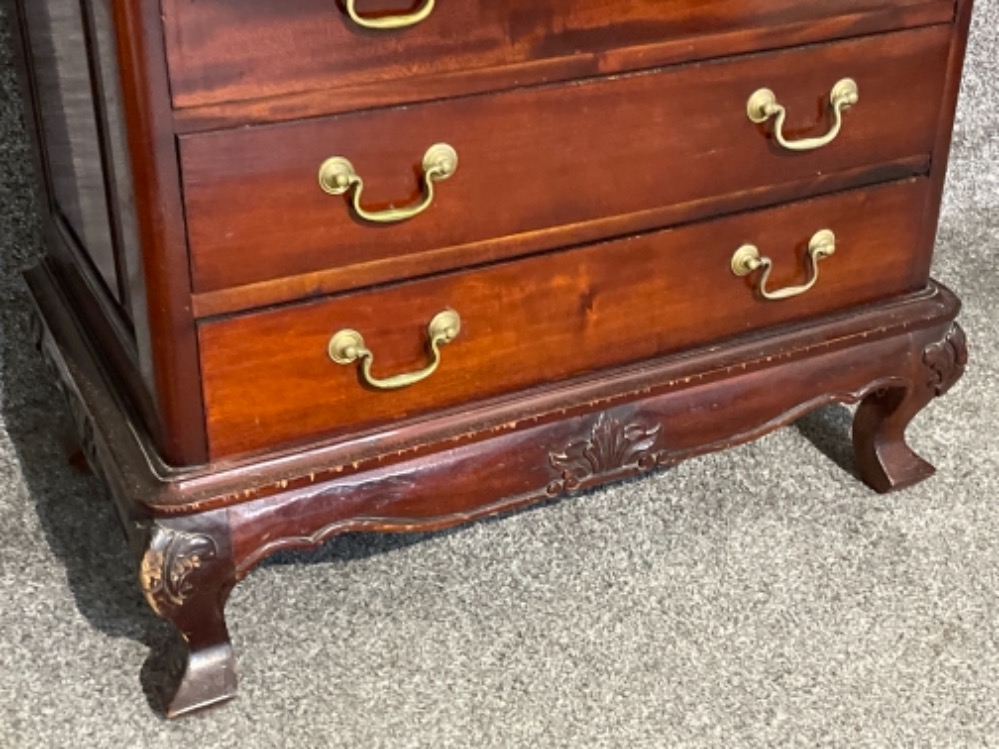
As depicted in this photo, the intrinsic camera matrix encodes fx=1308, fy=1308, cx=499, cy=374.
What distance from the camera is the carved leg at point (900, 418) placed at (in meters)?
1.40

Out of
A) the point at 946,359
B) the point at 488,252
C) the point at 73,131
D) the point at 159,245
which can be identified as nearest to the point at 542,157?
the point at 488,252

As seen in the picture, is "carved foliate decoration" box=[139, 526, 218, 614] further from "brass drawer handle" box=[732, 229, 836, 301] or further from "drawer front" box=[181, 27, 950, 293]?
"brass drawer handle" box=[732, 229, 836, 301]

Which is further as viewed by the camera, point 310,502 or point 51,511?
point 51,511

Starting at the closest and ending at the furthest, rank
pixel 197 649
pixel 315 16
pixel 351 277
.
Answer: pixel 315 16 < pixel 351 277 < pixel 197 649

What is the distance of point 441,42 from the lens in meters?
1.01

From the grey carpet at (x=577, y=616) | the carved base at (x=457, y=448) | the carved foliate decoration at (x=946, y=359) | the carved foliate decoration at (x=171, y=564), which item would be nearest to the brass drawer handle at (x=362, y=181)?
the carved base at (x=457, y=448)

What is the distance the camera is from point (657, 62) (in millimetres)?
1100

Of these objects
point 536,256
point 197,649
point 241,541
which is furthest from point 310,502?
point 536,256

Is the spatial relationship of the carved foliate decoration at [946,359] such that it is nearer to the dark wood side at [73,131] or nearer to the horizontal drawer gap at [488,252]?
the horizontal drawer gap at [488,252]

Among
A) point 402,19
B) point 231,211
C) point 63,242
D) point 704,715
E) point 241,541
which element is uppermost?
point 402,19

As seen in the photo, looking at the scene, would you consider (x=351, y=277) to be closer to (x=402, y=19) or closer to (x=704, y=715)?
(x=402, y=19)

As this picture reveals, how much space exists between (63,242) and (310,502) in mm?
433

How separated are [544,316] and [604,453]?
16 cm

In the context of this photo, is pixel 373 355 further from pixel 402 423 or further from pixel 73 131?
pixel 73 131
